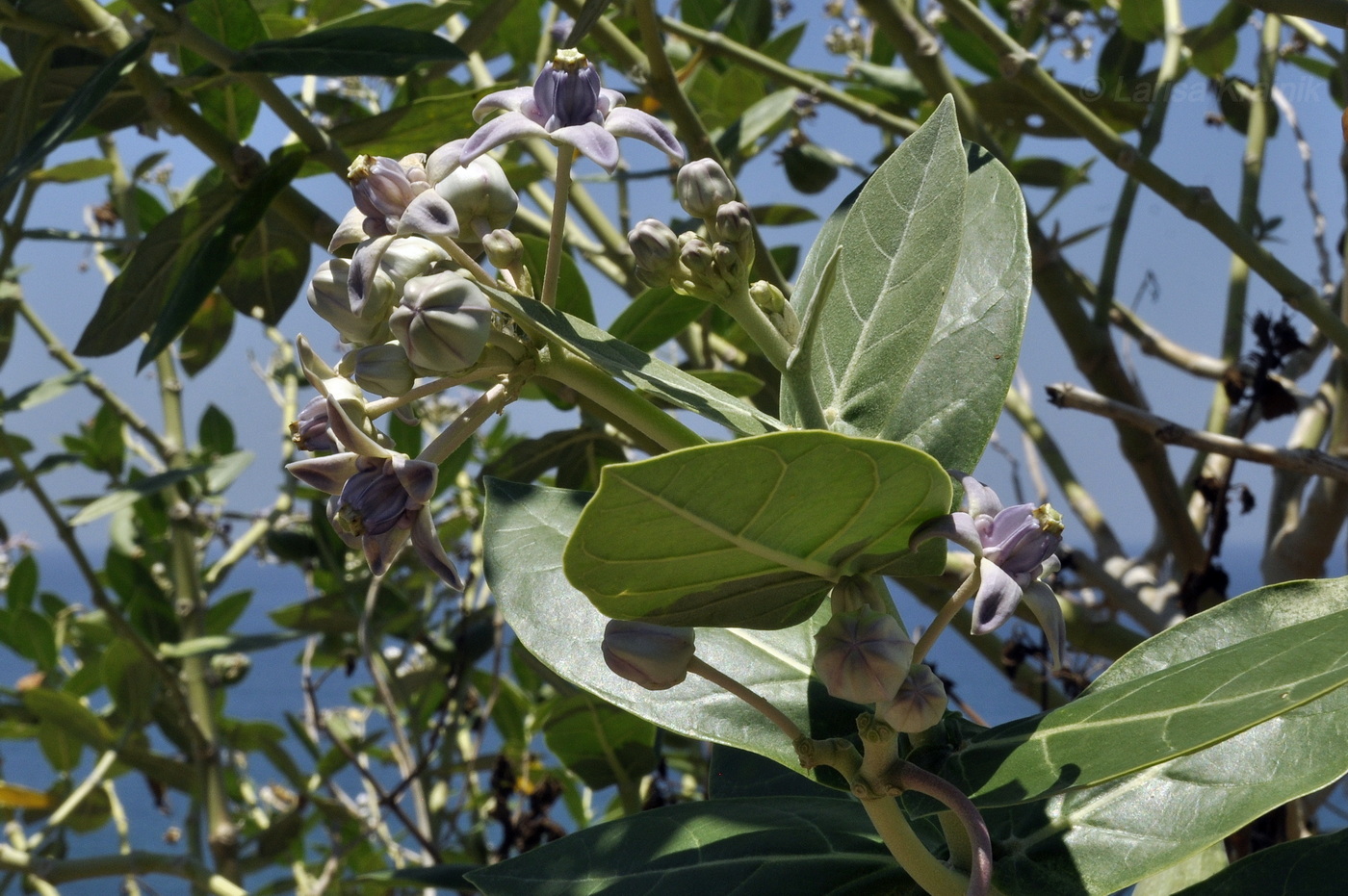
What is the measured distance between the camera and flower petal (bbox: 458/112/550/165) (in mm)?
558

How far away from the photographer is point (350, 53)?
0.93 meters

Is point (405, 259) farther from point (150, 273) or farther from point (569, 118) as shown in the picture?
point (150, 273)

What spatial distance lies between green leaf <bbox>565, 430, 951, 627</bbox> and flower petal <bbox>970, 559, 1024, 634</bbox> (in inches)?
1.5

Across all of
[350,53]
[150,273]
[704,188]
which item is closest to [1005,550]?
[704,188]

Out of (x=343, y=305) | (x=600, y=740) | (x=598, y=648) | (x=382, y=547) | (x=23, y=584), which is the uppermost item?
(x=343, y=305)

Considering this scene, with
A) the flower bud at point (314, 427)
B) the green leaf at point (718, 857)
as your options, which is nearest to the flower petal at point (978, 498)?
the green leaf at point (718, 857)

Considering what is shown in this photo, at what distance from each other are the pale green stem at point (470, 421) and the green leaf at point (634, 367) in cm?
3

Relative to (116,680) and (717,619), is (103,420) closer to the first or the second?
(116,680)

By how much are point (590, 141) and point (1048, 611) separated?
12.9 inches

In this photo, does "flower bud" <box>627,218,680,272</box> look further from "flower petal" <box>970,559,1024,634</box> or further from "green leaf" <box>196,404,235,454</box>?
"green leaf" <box>196,404,235,454</box>

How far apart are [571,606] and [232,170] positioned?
0.67 metres

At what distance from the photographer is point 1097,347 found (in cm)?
151

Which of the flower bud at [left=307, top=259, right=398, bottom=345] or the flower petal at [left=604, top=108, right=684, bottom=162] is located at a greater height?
the flower petal at [left=604, top=108, right=684, bottom=162]

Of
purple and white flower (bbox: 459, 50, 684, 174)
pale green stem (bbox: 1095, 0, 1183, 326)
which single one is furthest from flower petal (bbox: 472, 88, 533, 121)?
pale green stem (bbox: 1095, 0, 1183, 326)
